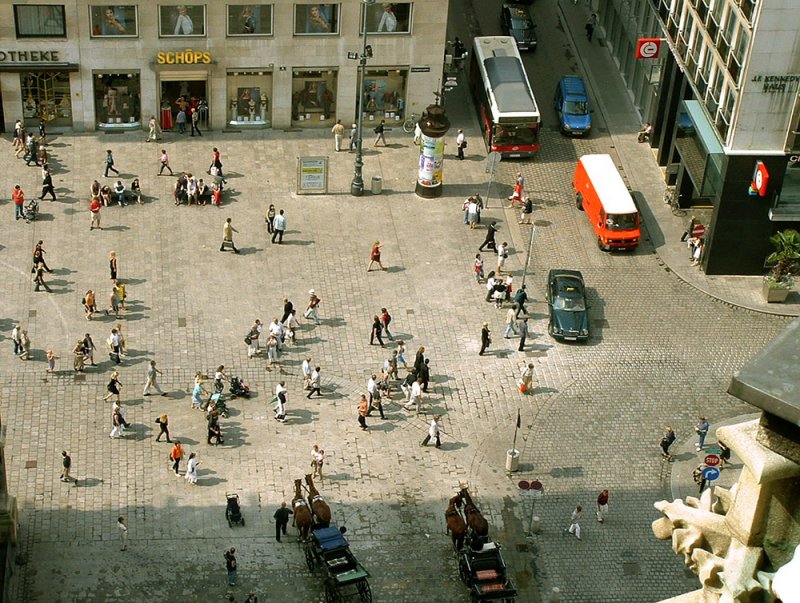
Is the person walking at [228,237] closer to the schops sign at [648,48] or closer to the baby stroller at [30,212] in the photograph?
the baby stroller at [30,212]

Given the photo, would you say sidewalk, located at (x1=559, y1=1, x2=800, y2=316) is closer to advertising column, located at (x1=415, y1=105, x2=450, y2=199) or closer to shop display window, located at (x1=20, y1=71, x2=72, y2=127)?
advertising column, located at (x1=415, y1=105, x2=450, y2=199)

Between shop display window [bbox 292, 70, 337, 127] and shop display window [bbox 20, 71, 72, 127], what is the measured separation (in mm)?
11733

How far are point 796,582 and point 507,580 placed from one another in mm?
36017

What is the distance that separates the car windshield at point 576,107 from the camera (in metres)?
72.2

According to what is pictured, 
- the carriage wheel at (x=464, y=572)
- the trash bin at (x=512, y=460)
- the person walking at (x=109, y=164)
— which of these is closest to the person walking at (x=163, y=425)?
the carriage wheel at (x=464, y=572)

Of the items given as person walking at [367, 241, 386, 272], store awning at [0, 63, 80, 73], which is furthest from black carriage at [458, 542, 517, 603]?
store awning at [0, 63, 80, 73]

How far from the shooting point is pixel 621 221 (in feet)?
204

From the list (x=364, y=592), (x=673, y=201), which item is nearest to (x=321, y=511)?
→ (x=364, y=592)

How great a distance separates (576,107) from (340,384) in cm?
2610

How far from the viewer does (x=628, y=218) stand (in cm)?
6225

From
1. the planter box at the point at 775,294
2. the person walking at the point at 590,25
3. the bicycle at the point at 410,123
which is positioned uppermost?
the person walking at the point at 590,25

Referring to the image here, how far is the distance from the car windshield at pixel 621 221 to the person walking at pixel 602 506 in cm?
1813

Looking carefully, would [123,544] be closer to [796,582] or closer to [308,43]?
[308,43]

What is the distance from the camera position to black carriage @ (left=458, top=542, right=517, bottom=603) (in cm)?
4259
